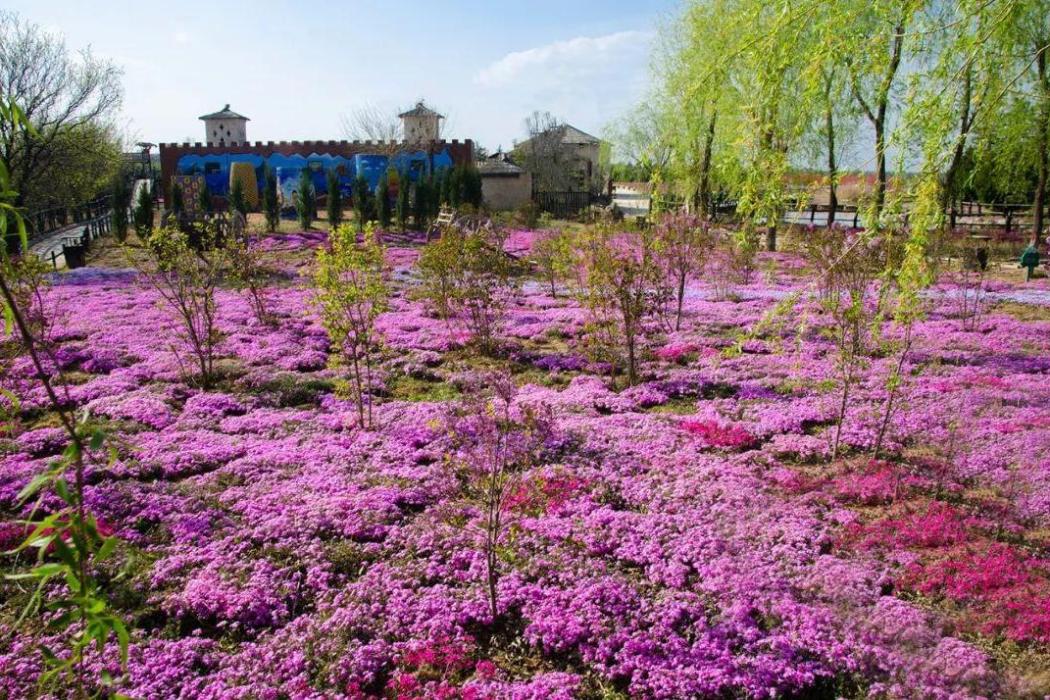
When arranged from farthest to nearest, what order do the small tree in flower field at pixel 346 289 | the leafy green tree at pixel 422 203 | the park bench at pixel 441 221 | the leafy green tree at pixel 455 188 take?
the leafy green tree at pixel 422 203 → the leafy green tree at pixel 455 188 → the park bench at pixel 441 221 → the small tree in flower field at pixel 346 289

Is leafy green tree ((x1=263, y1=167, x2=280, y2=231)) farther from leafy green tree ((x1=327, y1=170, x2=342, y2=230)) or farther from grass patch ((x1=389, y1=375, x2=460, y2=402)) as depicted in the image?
grass patch ((x1=389, y1=375, x2=460, y2=402))

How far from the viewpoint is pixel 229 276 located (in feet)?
51.7

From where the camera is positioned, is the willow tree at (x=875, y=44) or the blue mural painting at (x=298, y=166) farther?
the blue mural painting at (x=298, y=166)

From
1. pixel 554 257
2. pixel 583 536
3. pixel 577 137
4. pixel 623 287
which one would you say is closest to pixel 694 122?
pixel 554 257

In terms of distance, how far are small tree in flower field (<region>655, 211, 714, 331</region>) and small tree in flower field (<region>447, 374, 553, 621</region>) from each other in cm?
667

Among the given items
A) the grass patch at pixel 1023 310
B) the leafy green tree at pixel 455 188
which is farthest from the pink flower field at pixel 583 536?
the leafy green tree at pixel 455 188

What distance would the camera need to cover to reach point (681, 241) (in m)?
16.6

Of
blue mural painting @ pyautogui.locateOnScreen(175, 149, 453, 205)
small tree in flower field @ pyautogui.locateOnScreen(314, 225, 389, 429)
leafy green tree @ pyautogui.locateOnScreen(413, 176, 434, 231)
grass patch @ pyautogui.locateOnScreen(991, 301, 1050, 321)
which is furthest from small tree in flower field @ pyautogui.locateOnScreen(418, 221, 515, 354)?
blue mural painting @ pyautogui.locateOnScreen(175, 149, 453, 205)

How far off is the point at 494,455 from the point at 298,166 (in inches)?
1669

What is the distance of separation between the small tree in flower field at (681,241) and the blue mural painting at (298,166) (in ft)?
93.8

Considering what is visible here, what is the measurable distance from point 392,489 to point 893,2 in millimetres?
6510

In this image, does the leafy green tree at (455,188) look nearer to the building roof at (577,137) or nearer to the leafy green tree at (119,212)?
the leafy green tree at (119,212)

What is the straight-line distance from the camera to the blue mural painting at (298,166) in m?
44.8

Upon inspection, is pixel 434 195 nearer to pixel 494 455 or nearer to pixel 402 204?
pixel 402 204
